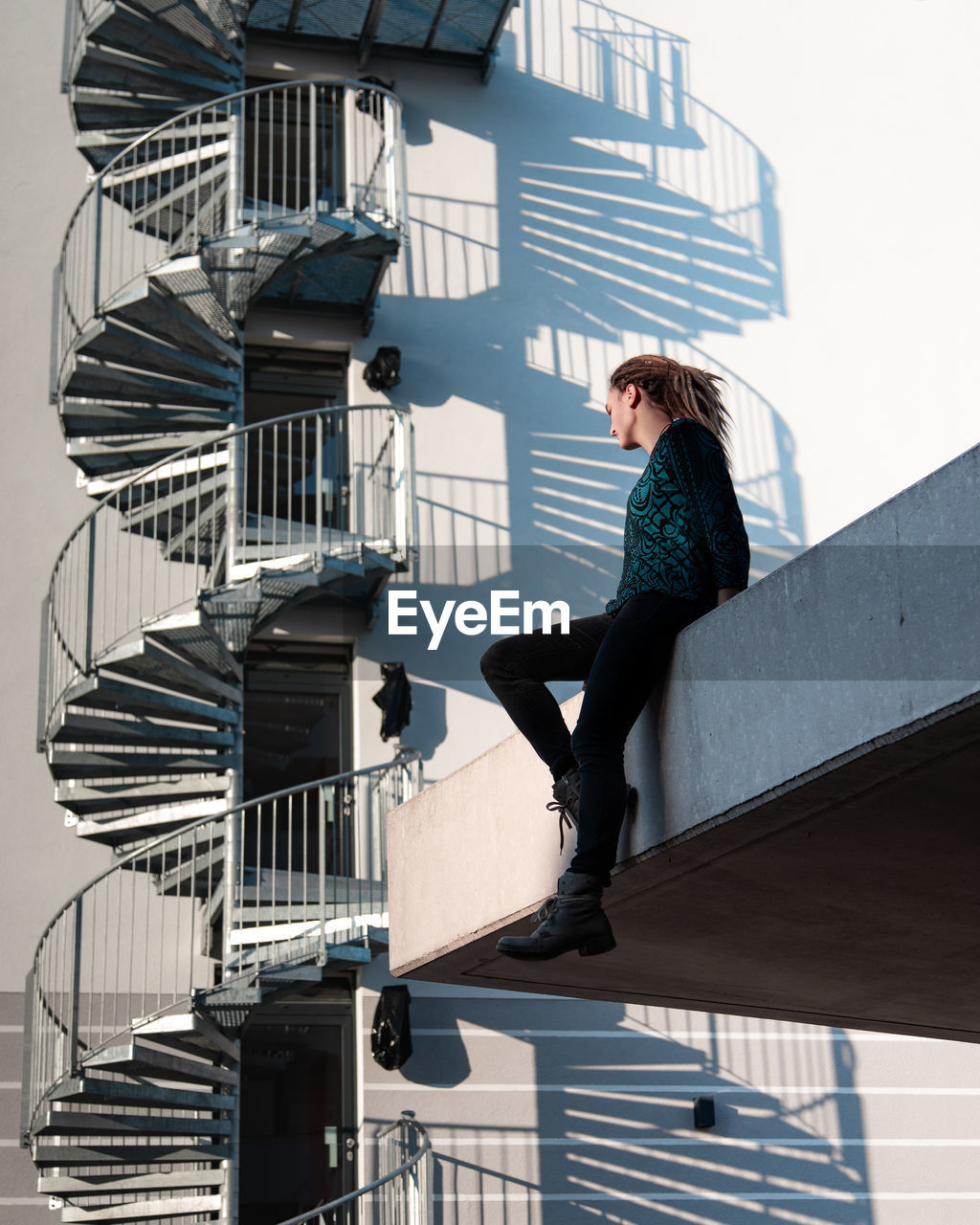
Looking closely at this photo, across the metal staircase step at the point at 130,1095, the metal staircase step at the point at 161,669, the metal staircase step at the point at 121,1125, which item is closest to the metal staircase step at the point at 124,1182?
the metal staircase step at the point at 121,1125

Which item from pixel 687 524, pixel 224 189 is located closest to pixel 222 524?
pixel 224 189

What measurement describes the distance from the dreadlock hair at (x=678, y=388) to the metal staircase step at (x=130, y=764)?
668 cm

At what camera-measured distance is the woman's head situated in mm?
4277

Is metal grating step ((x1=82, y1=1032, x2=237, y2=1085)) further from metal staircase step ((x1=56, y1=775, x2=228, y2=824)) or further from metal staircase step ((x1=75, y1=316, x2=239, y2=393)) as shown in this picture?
metal staircase step ((x1=75, y1=316, x2=239, y2=393))

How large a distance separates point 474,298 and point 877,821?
978 cm

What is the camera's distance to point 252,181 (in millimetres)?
13109

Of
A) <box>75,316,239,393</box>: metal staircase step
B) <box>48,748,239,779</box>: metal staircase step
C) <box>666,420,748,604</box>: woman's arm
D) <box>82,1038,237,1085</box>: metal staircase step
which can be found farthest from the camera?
<box>75,316,239,393</box>: metal staircase step

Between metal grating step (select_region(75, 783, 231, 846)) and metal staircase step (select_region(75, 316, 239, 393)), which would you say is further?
metal staircase step (select_region(75, 316, 239, 393))

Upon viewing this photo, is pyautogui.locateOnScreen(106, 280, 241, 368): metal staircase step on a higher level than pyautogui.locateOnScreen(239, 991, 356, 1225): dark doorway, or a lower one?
higher

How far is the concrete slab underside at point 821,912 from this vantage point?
3.66 meters

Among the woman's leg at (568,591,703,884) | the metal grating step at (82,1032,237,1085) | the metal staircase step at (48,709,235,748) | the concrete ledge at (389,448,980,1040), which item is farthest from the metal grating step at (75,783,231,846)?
the woman's leg at (568,591,703,884)

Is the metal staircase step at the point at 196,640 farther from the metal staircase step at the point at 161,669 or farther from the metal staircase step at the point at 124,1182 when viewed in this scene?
the metal staircase step at the point at 124,1182
